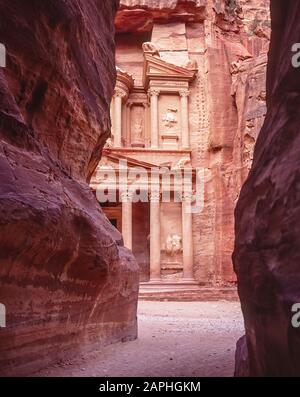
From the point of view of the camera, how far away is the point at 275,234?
2900 mm

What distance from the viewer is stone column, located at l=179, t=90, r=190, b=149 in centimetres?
2508

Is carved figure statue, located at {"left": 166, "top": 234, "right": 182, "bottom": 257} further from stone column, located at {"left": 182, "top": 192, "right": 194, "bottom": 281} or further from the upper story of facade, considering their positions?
the upper story of facade

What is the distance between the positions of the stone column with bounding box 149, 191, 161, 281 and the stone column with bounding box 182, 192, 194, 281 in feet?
4.38

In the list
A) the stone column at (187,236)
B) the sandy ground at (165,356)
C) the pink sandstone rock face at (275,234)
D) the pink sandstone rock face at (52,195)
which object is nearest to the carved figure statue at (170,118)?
the stone column at (187,236)

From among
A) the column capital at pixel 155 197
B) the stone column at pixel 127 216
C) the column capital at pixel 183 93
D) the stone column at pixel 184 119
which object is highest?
the column capital at pixel 183 93

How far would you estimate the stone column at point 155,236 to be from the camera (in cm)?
2316

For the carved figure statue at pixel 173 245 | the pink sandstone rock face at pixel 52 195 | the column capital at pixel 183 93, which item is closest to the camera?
the pink sandstone rock face at pixel 52 195

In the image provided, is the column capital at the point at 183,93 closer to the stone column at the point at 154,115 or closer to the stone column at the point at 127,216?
the stone column at the point at 154,115

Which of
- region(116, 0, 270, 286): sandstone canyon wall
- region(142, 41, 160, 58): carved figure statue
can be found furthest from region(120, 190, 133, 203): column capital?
region(142, 41, 160, 58): carved figure statue

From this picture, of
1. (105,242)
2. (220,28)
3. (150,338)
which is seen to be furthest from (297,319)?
(220,28)

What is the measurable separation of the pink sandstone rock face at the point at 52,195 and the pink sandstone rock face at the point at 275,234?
178 cm

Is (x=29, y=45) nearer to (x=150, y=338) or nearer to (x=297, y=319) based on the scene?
(x=297, y=319)

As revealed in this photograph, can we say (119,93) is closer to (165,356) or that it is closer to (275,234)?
(165,356)
